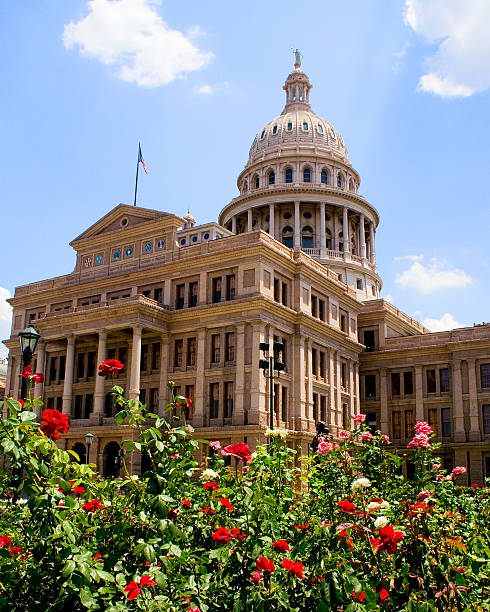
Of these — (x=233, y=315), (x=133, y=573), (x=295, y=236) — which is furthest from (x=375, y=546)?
(x=295, y=236)

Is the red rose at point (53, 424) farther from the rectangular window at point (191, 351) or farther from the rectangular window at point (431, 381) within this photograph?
the rectangular window at point (431, 381)

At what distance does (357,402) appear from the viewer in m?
58.8

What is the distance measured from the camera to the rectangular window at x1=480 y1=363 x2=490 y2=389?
57.0 metres

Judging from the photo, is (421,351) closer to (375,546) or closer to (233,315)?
(233,315)

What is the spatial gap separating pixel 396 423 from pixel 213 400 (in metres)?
21.8

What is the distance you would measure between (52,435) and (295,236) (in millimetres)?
73908

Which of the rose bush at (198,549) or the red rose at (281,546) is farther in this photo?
the red rose at (281,546)

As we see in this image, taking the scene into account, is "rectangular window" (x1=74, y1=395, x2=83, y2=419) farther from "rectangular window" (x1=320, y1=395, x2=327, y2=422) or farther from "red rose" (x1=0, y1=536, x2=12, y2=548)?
"red rose" (x1=0, y1=536, x2=12, y2=548)

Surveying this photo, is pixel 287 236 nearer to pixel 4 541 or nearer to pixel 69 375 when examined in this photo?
pixel 69 375

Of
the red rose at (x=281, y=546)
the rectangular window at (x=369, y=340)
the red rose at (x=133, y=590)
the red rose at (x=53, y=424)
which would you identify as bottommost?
the red rose at (x=133, y=590)

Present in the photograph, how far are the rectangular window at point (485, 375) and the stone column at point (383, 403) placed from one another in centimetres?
902

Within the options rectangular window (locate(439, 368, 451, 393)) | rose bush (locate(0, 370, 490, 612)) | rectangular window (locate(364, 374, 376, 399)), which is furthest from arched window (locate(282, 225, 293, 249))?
rose bush (locate(0, 370, 490, 612))

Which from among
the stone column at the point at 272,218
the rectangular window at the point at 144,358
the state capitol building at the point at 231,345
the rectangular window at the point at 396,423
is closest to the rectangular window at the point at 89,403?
the state capitol building at the point at 231,345

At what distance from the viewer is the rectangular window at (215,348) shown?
161 feet
